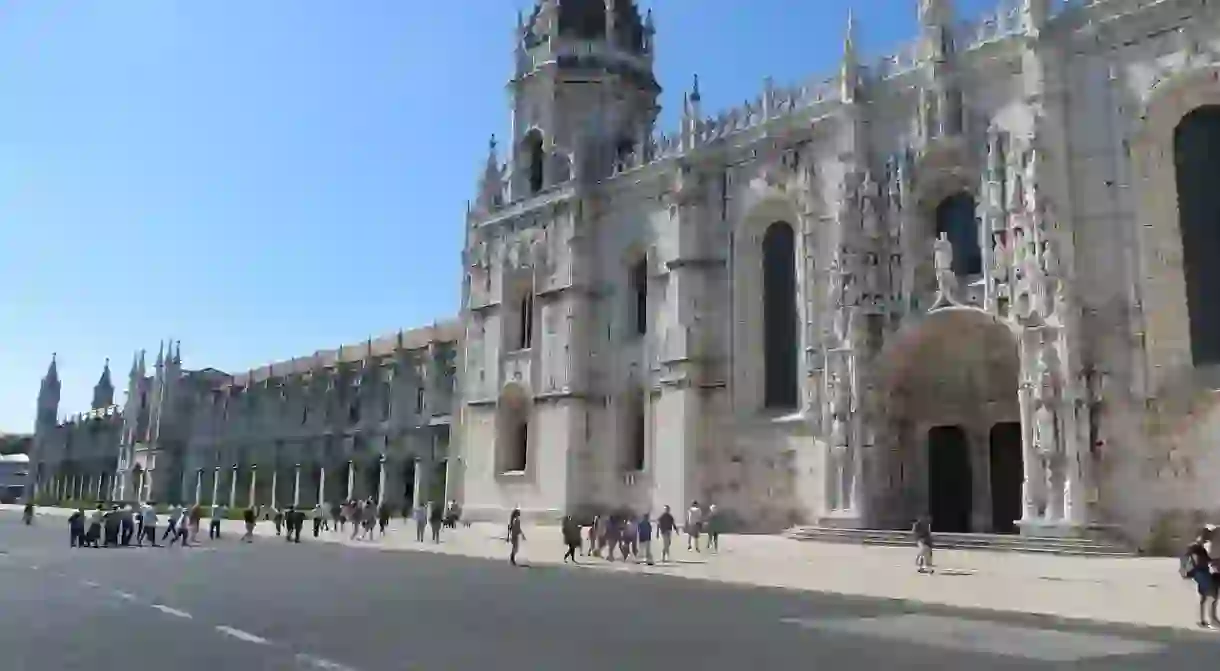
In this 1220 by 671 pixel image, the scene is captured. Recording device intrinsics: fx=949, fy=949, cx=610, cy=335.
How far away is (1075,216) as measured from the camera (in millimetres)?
24203

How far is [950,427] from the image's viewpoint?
Answer: 89.6 feet

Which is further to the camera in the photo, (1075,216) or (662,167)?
(662,167)

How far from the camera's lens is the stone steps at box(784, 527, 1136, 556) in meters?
21.8

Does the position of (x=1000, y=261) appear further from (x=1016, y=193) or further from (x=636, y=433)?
(x=636, y=433)

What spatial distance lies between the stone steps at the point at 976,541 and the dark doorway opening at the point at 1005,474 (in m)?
1.57

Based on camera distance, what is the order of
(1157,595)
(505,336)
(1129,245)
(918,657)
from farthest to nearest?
(505,336) < (1129,245) < (1157,595) < (918,657)

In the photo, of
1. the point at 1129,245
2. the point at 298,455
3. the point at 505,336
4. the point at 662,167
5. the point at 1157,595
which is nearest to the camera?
the point at 1157,595

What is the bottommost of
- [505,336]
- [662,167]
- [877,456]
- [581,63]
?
[877,456]

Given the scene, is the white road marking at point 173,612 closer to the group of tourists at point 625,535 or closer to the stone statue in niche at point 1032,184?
the group of tourists at point 625,535

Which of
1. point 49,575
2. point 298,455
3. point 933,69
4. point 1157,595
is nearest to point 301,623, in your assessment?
point 49,575

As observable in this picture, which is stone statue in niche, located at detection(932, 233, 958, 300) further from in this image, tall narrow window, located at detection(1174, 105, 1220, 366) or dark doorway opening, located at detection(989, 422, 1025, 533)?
tall narrow window, located at detection(1174, 105, 1220, 366)

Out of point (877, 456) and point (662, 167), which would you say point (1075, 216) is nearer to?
point (877, 456)

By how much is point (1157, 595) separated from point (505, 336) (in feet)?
90.5

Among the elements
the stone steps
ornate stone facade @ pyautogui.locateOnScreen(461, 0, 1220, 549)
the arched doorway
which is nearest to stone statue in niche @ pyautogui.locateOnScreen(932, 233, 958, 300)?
ornate stone facade @ pyautogui.locateOnScreen(461, 0, 1220, 549)
